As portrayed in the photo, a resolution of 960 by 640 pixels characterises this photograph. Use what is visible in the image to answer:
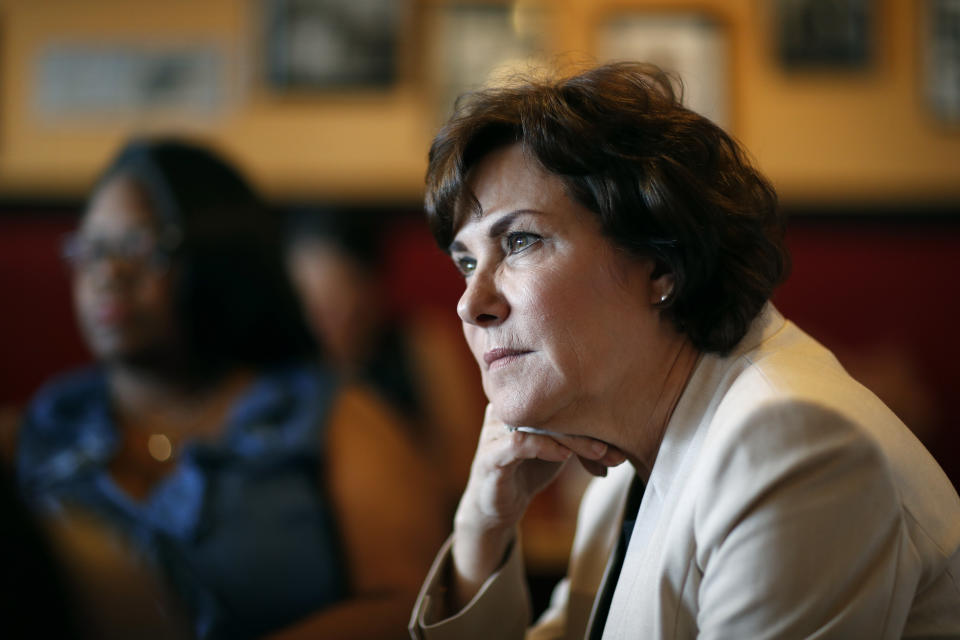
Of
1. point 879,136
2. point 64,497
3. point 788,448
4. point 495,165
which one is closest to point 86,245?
point 64,497

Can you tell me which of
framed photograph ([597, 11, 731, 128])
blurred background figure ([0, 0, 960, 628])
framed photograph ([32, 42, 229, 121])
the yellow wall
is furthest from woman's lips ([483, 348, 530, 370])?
framed photograph ([32, 42, 229, 121])

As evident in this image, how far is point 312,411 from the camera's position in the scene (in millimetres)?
1947

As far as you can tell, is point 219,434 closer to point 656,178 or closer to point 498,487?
point 498,487

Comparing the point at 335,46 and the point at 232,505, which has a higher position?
the point at 335,46

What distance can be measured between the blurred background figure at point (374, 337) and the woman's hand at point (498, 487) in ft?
6.00

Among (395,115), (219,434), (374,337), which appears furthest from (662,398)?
(395,115)

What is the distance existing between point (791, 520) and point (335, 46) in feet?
11.0

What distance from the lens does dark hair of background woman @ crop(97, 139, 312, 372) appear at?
2.05 metres

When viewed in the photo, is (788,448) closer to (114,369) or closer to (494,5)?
(114,369)

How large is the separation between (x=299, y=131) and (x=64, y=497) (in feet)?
7.68

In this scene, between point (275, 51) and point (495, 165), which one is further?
point (275, 51)

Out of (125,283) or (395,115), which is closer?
(125,283)

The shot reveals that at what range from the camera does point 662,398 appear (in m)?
1.21

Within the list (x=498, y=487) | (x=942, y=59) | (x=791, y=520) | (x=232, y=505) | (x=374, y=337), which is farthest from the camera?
(x=942, y=59)
